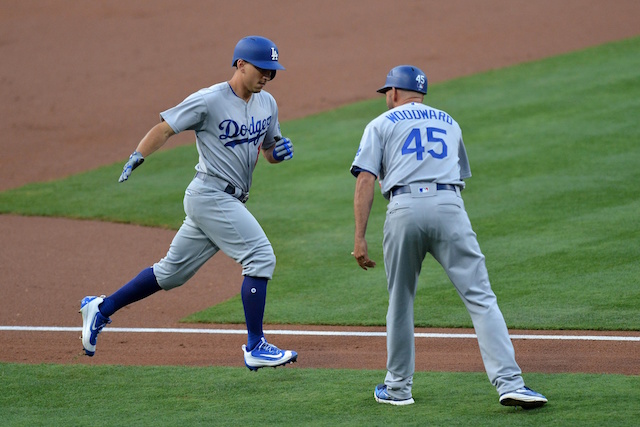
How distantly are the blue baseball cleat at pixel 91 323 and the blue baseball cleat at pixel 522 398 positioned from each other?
9.16 ft

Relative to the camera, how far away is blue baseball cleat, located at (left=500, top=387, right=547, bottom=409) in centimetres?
502

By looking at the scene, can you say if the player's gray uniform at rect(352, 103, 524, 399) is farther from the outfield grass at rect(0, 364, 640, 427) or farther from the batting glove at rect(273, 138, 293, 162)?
the batting glove at rect(273, 138, 293, 162)

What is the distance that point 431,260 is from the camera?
9.52 m

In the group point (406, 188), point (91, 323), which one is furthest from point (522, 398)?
point (91, 323)

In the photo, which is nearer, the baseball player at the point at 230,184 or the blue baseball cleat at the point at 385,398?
the blue baseball cleat at the point at 385,398

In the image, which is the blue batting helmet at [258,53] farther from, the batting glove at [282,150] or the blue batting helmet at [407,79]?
the blue batting helmet at [407,79]

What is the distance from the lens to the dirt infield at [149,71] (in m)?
9.18

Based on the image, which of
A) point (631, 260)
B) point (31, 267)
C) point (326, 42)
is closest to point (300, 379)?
point (631, 260)

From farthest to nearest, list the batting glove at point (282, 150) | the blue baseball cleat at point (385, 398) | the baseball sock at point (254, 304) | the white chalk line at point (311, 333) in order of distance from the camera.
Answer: the white chalk line at point (311, 333), the batting glove at point (282, 150), the baseball sock at point (254, 304), the blue baseball cleat at point (385, 398)

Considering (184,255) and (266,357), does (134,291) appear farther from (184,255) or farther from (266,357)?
(266,357)

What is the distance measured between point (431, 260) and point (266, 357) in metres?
3.90

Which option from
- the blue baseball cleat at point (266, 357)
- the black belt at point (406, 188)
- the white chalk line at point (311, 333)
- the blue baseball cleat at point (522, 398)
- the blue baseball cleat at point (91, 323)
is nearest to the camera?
the blue baseball cleat at point (522, 398)

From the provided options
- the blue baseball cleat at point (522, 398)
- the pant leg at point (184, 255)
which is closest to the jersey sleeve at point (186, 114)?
the pant leg at point (184, 255)

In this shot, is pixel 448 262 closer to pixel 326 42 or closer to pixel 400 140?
pixel 400 140
